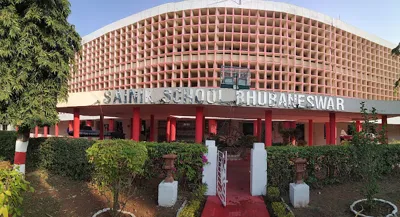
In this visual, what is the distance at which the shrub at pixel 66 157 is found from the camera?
6500 mm

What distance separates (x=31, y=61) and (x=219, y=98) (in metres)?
5.63

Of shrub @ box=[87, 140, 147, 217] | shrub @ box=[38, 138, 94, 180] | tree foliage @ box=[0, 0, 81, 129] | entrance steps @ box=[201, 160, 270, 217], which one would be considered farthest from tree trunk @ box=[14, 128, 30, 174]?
entrance steps @ box=[201, 160, 270, 217]

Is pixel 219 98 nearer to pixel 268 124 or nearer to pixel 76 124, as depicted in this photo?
pixel 268 124

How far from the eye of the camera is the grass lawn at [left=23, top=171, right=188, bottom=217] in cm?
502

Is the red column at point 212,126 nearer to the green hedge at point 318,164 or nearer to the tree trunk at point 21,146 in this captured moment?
the green hedge at point 318,164

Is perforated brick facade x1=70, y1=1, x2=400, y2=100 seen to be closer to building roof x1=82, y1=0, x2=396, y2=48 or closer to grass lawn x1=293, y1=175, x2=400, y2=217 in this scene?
Answer: building roof x1=82, y1=0, x2=396, y2=48

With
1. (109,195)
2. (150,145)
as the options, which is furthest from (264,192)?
(109,195)

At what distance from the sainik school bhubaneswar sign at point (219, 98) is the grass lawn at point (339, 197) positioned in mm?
3626

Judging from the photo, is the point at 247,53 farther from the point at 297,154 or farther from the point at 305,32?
the point at 297,154

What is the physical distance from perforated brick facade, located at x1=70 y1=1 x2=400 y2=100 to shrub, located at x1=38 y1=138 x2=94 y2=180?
10271 millimetres

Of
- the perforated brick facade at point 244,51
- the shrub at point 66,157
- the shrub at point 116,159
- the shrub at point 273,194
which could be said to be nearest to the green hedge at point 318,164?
the shrub at point 273,194

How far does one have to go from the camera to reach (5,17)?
18.6ft

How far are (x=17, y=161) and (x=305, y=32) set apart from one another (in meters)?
17.2

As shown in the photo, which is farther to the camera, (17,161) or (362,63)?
(362,63)
